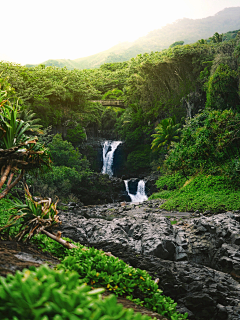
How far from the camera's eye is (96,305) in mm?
1334

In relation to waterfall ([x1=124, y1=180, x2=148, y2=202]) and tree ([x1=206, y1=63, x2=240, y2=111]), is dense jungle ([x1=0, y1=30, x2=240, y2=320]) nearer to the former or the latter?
tree ([x1=206, y1=63, x2=240, y2=111])

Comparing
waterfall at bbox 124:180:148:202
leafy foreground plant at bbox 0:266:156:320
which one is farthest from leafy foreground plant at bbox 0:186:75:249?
waterfall at bbox 124:180:148:202

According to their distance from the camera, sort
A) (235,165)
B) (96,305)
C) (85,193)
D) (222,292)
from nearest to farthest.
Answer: (96,305) < (222,292) < (235,165) < (85,193)

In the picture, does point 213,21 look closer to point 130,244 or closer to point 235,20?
point 235,20

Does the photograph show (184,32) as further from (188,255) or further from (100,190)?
(188,255)

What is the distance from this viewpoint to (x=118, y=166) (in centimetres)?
2945

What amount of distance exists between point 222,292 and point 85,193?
19043mm

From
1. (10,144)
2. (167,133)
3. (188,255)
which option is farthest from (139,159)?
(10,144)

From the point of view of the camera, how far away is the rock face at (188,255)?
425 cm

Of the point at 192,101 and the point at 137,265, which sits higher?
the point at 192,101

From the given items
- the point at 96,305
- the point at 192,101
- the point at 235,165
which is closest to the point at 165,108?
the point at 192,101

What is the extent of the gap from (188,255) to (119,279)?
4.48 meters

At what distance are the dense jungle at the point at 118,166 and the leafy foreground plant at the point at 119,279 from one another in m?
0.02

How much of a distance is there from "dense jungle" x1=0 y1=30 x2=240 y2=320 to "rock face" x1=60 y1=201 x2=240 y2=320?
0.05 metres
